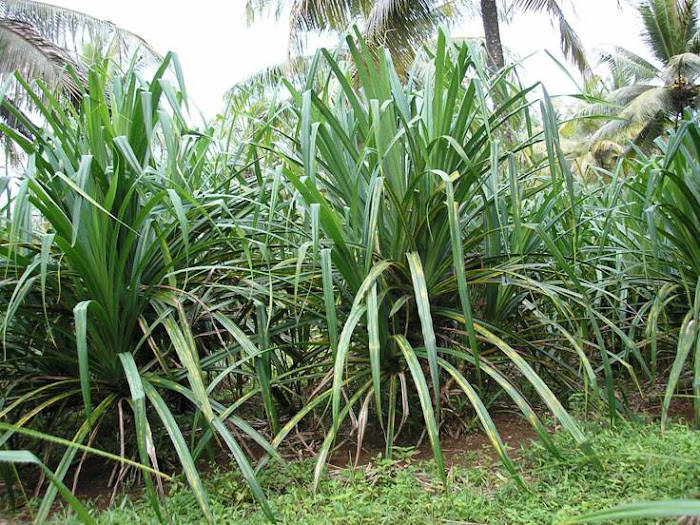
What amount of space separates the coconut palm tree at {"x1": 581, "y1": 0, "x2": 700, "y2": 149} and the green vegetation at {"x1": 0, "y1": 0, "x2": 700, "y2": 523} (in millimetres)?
12431

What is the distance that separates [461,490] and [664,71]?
50.7 ft

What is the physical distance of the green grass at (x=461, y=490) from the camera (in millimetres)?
1456

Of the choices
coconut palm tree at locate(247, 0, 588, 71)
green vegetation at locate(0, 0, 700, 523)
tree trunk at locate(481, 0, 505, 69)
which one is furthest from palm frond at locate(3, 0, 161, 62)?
green vegetation at locate(0, 0, 700, 523)

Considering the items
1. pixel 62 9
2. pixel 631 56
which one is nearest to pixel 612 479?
pixel 62 9

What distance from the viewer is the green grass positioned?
1456 millimetres

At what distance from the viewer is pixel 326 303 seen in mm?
1544

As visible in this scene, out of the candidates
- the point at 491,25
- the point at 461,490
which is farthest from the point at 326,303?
the point at 491,25

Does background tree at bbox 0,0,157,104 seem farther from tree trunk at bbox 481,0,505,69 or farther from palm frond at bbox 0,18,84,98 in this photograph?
tree trunk at bbox 481,0,505,69

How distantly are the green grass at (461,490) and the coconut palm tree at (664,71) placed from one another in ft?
42.0

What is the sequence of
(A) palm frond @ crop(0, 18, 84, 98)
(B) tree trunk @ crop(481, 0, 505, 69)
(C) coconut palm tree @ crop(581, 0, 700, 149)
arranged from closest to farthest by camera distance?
(B) tree trunk @ crop(481, 0, 505, 69) → (A) palm frond @ crop(0, 18, 84, 98) → (C) coconut palm tree @ crop(581, 0, 700, 149)

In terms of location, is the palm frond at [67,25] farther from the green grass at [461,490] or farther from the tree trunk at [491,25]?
the green grass at [461,490]

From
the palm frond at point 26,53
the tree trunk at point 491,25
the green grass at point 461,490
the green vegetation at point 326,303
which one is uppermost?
the palm frond at point 26,53

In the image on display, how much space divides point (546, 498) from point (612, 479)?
184 mm

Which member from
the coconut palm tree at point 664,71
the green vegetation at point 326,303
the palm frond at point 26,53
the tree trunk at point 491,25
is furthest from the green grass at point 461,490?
the coconut palm tree at point 664,71
